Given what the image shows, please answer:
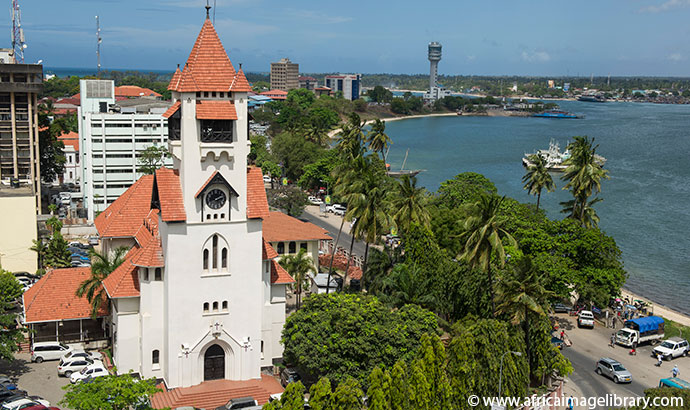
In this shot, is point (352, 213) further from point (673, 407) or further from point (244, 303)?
point (673, 407)

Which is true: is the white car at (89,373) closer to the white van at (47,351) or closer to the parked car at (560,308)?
the white van at (47,351)

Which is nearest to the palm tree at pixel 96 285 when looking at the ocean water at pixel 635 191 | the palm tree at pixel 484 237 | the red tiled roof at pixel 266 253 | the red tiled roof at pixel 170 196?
the red tiled roof at pixel 170 196

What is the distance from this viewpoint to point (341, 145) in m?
98.3

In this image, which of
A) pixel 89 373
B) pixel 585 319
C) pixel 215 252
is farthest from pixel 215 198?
pixel 585 319

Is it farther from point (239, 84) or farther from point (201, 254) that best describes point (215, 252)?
point (239, 84)

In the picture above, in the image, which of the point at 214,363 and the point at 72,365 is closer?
the point at 214,363

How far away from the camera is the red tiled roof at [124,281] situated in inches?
1698

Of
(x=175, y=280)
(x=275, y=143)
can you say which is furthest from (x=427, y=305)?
(x=275, y=143)

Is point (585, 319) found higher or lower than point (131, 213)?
lower

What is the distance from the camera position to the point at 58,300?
157ft

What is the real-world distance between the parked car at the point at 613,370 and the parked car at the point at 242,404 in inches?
944

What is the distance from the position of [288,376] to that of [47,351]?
50.8 feet

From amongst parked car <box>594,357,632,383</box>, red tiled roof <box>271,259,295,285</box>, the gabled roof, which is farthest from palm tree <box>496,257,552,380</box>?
the gabled roof

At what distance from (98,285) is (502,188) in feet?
317
